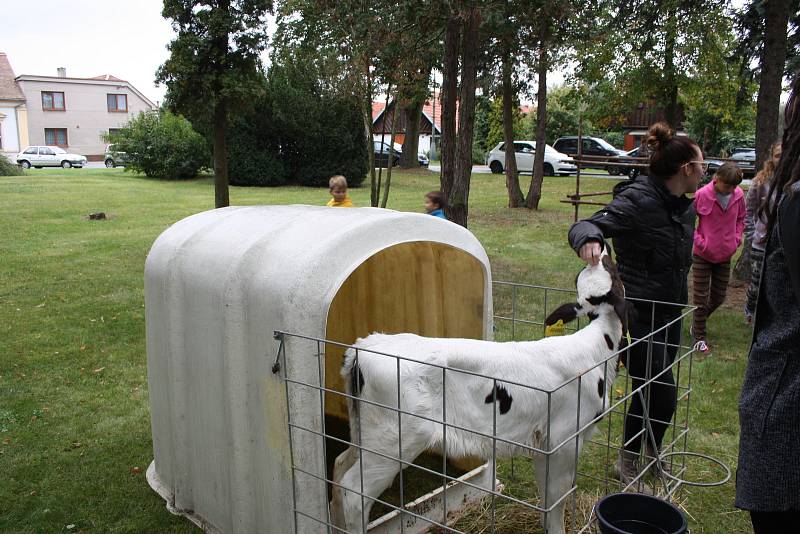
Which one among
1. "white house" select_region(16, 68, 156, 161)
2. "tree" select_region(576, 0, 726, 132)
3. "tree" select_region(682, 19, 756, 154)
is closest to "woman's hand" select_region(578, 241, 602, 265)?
"tree" select_region(576, 0, 726, 132)

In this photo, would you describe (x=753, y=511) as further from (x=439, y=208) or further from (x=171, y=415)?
(x=439, y=208)

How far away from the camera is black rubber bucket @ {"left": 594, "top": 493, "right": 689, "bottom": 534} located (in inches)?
110

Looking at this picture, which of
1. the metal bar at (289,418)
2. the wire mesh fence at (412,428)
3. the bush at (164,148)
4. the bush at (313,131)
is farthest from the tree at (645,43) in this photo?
the bush at (164,148)

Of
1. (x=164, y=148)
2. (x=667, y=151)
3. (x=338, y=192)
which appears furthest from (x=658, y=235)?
(x=164, y=148)

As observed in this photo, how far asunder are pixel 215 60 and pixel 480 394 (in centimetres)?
1032

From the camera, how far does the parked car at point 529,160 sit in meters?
29.8

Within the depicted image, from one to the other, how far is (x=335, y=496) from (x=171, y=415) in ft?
3.88

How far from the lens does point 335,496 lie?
3.67m

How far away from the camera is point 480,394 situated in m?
3.25

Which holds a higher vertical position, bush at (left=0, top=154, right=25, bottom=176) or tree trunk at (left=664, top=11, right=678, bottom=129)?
tree trunk at (left=664, top=11, right=678, bottom=129)

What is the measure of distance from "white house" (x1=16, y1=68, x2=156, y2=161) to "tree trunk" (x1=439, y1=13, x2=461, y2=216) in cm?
5313

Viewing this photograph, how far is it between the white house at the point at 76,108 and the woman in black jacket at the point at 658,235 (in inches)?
2315

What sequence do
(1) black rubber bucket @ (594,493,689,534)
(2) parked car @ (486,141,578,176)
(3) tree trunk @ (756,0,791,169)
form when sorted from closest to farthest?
(1) black rubber bucket @ (594,493,689,534)
(3) tree trunk @ (756,0,791,169)
(2) parked car @ (486,141,578,176)

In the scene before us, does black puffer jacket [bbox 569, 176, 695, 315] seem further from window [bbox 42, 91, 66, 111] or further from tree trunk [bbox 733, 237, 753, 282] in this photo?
window [bbox 42, 91, 66, 111]
